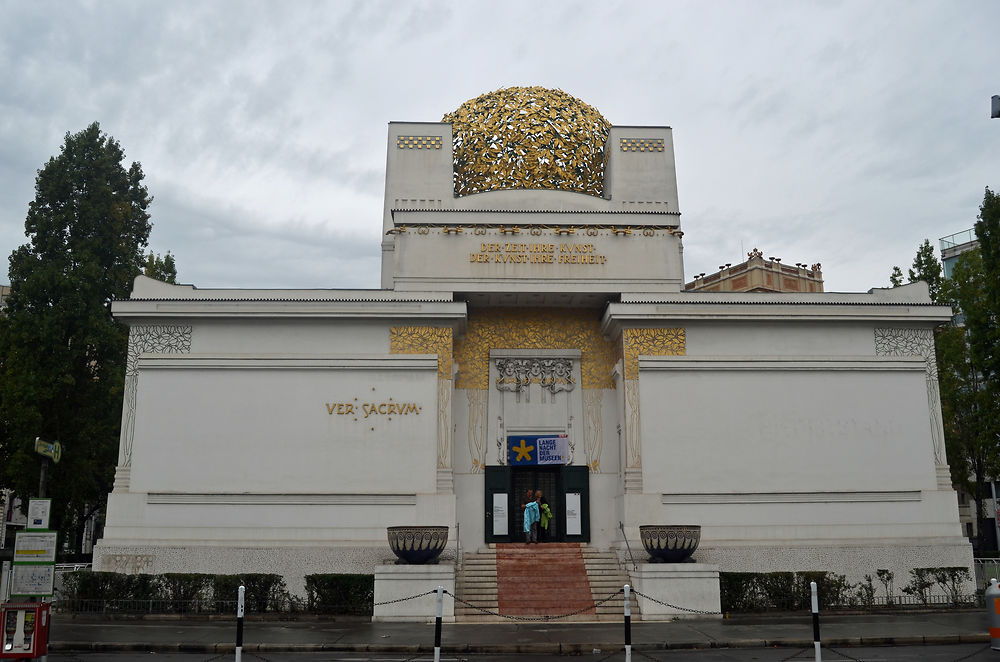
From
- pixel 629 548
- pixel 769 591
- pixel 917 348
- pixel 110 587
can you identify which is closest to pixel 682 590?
pixel 769 591

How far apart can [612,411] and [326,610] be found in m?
8.89

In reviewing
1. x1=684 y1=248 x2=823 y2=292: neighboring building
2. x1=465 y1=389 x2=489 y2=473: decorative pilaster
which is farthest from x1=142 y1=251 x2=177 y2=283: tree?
x1=684 y1=248 x2=823 y2=292: neighboring building

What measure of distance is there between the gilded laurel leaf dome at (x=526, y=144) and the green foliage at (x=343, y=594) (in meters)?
11.1

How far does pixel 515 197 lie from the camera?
74.1ft

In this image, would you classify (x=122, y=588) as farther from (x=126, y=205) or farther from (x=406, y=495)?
(x=126, y=205)

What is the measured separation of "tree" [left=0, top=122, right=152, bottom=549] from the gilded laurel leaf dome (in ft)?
40.3

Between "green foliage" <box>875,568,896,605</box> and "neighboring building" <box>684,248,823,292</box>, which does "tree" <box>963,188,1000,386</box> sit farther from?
"neighboring building" <box>684,248,823,292</box>

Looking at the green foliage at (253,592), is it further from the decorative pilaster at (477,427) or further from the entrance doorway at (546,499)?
the decorative pilaster at (477,427)

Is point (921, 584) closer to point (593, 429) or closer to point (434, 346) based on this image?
point (593, 429)

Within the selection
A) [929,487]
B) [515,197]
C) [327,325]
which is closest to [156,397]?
[327,325]

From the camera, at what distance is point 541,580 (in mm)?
18672

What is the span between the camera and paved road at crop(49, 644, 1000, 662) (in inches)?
450

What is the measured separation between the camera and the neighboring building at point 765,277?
5016 centimetres

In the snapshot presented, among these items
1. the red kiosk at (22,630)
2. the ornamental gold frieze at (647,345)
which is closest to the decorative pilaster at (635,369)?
the ornamental gold frieze at (647,345)
